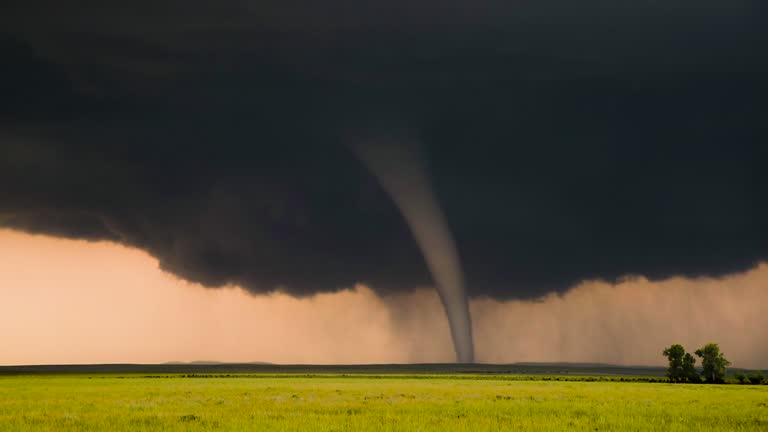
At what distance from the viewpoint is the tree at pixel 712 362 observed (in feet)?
394

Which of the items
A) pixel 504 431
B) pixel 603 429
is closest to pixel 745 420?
pixel 603 429

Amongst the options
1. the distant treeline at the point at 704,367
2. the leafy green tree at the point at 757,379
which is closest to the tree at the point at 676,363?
the distant treeline at the point at 704,367

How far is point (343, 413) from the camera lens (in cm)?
2870

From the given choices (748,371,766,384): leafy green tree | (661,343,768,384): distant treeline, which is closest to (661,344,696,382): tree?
(661,343,768,384): distant treeline

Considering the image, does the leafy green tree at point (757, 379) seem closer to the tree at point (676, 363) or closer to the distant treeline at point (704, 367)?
the distant treeline at point (704, 367)

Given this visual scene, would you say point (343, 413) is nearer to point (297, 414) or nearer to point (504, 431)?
point (297, 414)

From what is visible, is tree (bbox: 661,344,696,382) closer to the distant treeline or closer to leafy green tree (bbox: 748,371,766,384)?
the distant treeline

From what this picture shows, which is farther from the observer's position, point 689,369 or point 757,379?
point 689,369

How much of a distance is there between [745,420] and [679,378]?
109892 millimetres

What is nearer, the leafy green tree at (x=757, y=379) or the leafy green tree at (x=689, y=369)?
the leafy green tree at (x=757, y=379)

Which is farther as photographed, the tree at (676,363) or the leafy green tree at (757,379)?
the tree at (676,363)

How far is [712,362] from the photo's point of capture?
4744 inches

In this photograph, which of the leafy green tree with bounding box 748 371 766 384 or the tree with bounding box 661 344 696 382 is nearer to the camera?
the leafy green tree with bounding box 748 371 766 384

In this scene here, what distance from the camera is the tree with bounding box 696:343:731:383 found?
394ft
